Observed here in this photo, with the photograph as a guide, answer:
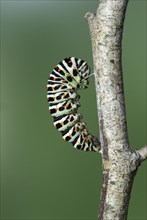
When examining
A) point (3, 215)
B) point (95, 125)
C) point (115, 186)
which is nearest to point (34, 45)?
point (95, 125)

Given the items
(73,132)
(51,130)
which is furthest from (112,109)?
(51,130)

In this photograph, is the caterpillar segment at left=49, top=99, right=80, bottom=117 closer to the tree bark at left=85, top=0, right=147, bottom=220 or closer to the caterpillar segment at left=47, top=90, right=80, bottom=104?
the caterpillar segment at left=47, top=90, right=80, bottom=104

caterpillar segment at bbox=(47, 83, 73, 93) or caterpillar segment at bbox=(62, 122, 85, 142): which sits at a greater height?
caterpillar segment at bbox=(47, 83, 73, 93)

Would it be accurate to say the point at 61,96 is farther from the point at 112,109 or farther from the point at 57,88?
the point at 112,109

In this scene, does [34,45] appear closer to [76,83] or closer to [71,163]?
[71,163]

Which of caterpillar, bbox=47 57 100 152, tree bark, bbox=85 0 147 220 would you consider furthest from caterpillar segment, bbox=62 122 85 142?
tree bark, bbox=85 0 147 220

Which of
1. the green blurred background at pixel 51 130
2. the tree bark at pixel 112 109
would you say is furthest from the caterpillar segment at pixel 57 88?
the green blurred background at pixel 51 130

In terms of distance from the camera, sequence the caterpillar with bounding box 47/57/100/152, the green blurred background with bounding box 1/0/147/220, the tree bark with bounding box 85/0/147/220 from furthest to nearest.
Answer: the green blurred background with bounding box 1/0/147/220
the caterpillar with bounding box 47/57/100/152
the tree bark with bounding box 85/0/147/220
